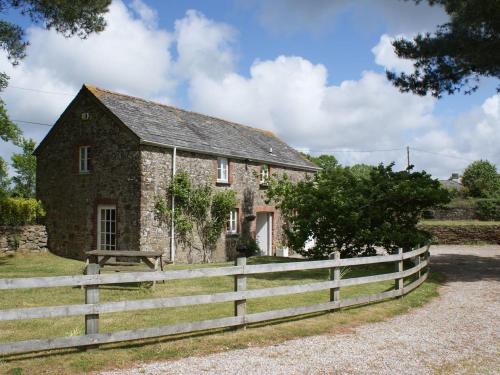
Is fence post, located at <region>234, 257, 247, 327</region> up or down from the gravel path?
up

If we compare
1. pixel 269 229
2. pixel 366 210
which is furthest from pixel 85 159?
pixel 366 210

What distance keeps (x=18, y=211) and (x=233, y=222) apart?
9.33 meters

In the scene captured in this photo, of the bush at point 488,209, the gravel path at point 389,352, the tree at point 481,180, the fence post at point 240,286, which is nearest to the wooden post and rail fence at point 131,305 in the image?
the fence post at point 240,286

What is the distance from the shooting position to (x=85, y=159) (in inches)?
805

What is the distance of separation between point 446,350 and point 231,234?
15.5m

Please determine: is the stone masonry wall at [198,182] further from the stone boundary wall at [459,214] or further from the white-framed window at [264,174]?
the stone boundary wall at [459,214]

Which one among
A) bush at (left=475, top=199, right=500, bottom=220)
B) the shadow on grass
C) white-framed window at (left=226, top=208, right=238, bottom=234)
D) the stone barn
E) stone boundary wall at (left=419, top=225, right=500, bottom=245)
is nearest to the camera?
the shadow on grass

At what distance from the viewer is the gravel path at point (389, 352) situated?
5.66m

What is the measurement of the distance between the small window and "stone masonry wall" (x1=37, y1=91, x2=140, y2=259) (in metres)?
0.21

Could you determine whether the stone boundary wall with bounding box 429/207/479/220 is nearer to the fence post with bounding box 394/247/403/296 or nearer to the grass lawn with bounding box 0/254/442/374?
the grass lawn with bounding box 0/254/442/374

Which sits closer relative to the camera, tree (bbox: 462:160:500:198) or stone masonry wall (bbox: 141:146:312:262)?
stone masonry wall (bbox: 141:146:312:262)

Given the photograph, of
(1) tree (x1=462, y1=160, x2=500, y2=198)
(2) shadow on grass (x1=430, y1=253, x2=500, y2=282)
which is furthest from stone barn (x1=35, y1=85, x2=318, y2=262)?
(1) tree (x1=462, y1=160, x2=500, y2=198)

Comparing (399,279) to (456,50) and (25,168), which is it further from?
(25,168)

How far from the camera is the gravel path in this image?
5.66m
